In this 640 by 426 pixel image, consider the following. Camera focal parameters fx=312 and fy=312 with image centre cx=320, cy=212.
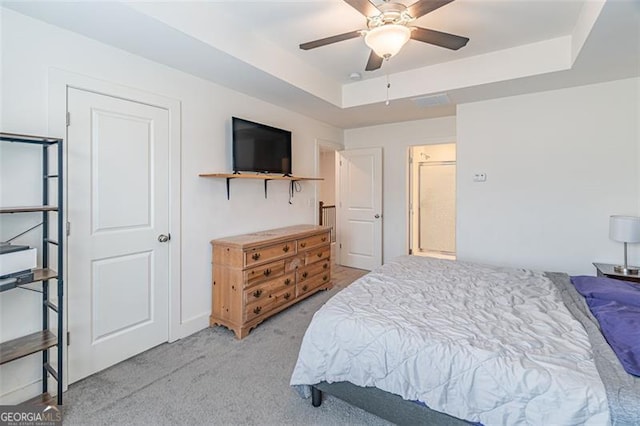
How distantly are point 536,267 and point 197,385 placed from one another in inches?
142

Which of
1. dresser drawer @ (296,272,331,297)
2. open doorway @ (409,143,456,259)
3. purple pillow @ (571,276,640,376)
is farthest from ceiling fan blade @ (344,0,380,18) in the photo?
open doorway @ (409,143,456,259)

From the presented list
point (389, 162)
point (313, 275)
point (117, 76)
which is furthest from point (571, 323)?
point (389, 162)

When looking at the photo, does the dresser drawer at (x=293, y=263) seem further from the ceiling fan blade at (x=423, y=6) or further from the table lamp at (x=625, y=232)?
the table lamp at (x=625, y=232)

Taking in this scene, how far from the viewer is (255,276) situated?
2.94m

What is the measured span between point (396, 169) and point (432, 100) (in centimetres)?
147

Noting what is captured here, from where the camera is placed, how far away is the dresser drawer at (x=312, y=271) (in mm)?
3580

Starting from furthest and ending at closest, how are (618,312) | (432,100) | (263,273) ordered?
(432,100) < (263,273) < (618,312)

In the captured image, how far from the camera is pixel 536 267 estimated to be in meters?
3.51

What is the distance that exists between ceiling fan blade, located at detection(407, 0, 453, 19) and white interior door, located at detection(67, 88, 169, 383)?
2084 millimetres

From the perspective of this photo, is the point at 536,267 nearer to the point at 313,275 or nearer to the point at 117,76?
the point at 313,275

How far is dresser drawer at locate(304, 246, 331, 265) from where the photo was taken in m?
3.70

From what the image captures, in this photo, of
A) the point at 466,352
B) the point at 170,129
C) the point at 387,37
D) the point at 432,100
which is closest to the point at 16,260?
the point at 170,129

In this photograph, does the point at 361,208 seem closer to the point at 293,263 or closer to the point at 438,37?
the point at 293,263

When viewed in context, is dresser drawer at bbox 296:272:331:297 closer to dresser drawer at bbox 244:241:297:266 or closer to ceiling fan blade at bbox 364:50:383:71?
dresser drawer at bbox 244:241:297:266
